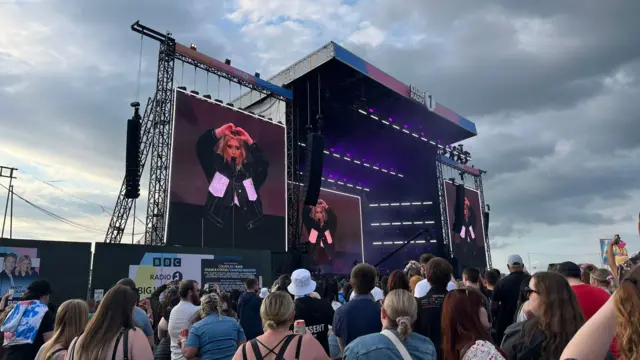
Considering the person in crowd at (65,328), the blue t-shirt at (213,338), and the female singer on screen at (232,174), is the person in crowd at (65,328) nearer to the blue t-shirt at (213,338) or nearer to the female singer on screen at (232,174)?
the blue t-shirt at (213,338)

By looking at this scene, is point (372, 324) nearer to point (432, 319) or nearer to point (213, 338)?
point (432, 319)

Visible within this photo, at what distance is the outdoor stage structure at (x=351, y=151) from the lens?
14.3 metres

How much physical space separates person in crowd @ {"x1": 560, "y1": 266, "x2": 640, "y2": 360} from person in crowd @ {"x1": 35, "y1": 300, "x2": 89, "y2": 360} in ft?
9.54

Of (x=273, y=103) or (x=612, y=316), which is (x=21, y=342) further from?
(x=273, y=103)

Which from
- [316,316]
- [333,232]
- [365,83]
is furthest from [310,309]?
[333,232]

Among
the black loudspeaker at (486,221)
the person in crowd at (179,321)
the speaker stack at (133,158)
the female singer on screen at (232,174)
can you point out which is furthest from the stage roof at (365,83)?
the person in crowd at (179,321)

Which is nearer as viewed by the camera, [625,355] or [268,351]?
[625,355]

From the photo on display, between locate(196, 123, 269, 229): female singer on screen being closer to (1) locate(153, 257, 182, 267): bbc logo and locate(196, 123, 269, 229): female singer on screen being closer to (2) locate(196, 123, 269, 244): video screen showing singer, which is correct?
(2) locate(196, 123, 269, 244): video screen showing singer

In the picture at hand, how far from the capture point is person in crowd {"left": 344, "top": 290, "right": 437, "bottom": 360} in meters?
2.17

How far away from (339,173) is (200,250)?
17906 mm

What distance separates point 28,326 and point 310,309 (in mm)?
2458

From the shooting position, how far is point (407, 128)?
25.8m

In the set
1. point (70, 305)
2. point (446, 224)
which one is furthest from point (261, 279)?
point (446, 224)

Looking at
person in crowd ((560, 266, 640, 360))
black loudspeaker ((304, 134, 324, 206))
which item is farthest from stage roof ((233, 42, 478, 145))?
person in crowd ((560, 266, 640, 360))
